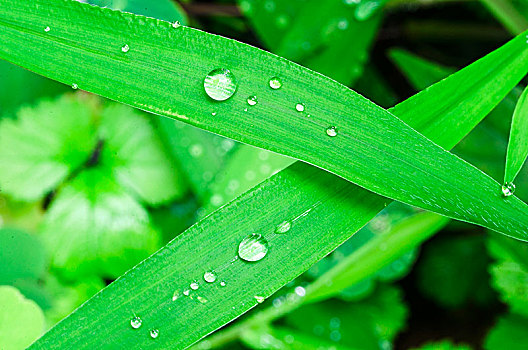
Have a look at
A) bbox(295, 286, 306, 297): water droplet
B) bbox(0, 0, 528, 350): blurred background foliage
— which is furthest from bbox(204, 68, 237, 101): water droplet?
bbox(295, 286, 306, 297): water droplet

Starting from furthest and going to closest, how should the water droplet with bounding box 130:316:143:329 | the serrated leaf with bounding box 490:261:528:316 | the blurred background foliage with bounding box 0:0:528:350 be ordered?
1. the serrated leaf with bounding box 490:261:528:316
2. the blurred background foliage with bounding box 0:0:528:350
3. the water droplet with bounding box 130:316:143:329

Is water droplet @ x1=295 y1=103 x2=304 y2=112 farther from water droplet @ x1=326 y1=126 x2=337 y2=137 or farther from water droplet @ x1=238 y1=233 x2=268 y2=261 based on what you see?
water droplet @ x1=238 y1=233 x2=268 y2=261

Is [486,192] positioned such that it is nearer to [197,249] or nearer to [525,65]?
[525,65]

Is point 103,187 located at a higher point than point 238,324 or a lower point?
higher

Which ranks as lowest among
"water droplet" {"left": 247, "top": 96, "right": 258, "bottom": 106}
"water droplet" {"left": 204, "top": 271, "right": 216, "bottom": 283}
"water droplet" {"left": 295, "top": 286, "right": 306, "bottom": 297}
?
"water droplet" {"left": 204, "top": 271, "right": 216, "bottom": 283}

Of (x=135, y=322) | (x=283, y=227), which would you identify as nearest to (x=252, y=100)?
(x=283, y=227)

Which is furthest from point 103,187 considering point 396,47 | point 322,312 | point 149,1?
point 396,47

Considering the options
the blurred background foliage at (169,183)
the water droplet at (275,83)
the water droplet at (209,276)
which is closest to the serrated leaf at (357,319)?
the blurred background foliage at (169,183)

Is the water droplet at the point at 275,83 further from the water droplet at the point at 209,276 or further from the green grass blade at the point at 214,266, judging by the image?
the water droplet at the point at 209,276
